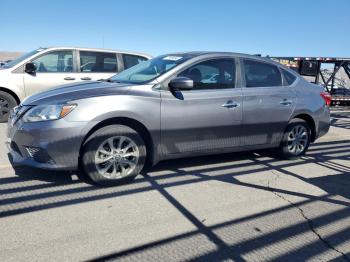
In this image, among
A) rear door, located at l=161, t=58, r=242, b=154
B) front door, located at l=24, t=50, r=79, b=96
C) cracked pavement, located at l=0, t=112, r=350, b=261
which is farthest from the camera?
front door, located at l=24, t=50, r=79, b=96

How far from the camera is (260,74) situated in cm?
574

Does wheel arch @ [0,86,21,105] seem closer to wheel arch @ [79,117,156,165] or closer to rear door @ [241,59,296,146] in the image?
wheel arch @ [79,117,156,165]

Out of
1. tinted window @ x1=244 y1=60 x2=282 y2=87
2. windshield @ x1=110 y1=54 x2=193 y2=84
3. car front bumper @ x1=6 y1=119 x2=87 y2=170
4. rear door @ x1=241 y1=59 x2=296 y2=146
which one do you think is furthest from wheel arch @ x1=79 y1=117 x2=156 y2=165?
tinted window @ x1=244 y1=60 x2=282 y2=87

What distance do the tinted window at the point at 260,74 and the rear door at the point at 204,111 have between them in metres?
0.25

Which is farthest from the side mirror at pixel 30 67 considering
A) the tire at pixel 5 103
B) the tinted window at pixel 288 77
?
the tinted window at pixel 288 77

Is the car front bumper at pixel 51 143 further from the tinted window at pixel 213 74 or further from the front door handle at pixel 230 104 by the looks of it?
the front door handle at pixel 230 104

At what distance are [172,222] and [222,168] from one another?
2.04 meters

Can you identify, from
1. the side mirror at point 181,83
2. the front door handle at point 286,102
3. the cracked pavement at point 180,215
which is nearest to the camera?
the cracked pavement at point 180,215

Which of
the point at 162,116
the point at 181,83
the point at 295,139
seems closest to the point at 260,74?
the point at 295,139

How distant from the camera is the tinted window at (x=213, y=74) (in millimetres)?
5051

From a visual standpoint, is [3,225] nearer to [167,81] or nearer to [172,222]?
[172,222]

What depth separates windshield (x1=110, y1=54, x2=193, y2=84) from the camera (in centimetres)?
496

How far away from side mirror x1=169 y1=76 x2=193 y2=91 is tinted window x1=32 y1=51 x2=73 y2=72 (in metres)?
4.64

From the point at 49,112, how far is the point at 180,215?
178cm
